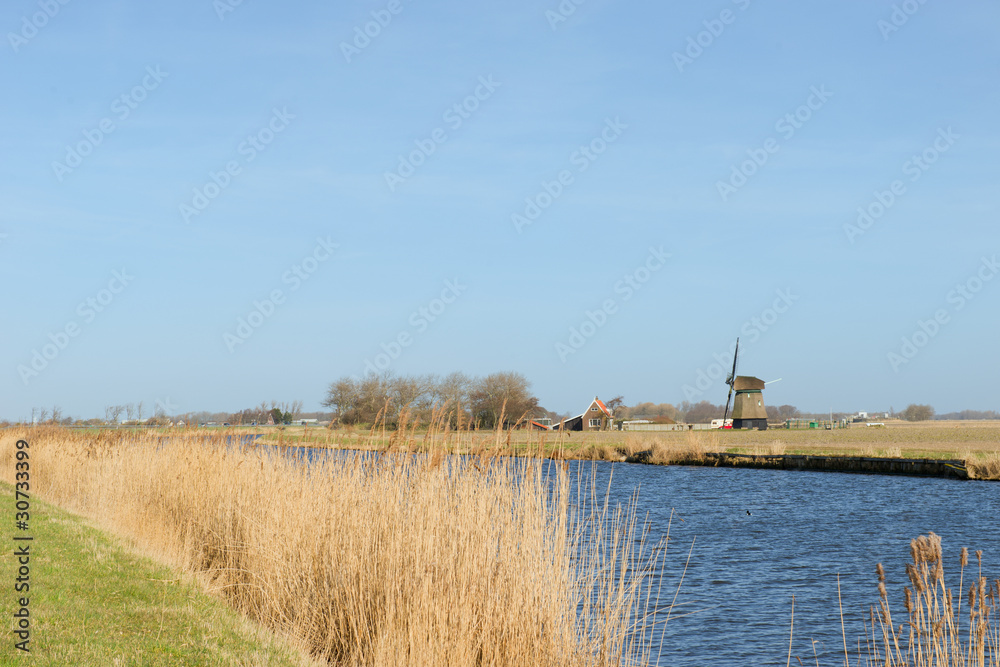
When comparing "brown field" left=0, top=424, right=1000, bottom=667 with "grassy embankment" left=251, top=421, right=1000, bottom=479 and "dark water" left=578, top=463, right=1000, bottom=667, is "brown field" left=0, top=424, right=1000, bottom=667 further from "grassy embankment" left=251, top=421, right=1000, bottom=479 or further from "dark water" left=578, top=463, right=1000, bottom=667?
"dark water" left=578, top=463, right=1000, bottom=667

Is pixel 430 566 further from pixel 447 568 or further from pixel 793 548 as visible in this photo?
pixel 793 548

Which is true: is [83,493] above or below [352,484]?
below

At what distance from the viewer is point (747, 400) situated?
2702 inches

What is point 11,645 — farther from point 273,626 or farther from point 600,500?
point 600,500

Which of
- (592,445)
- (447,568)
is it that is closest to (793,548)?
(592,445)

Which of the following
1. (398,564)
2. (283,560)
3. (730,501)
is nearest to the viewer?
(398,564)

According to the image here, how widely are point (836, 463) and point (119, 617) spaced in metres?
34.5

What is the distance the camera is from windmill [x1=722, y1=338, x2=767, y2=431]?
68125 mm

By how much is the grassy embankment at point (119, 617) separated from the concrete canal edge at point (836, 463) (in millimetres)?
29609

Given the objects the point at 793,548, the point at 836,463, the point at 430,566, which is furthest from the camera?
the point at 836,463

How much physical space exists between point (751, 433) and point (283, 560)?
5979cm

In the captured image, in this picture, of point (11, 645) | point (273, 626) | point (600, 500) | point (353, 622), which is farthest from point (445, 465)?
point (600, 500)

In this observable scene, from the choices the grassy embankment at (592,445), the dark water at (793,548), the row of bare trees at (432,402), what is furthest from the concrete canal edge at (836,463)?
the row of bare trees at (432,402)

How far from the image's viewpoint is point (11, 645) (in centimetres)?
520
